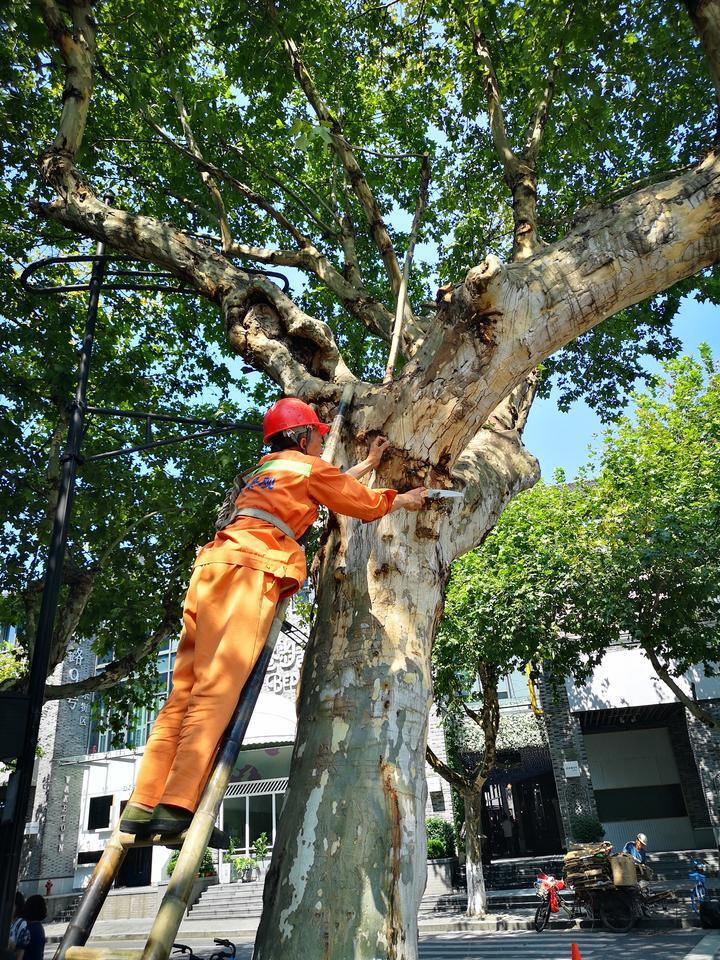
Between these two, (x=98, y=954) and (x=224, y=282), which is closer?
(x=98, y=954)

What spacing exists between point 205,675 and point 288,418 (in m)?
1.35

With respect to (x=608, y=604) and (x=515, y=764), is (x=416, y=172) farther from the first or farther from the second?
(x=515, y=764)

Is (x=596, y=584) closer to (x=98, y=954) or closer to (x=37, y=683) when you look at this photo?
(x=37, y=683)

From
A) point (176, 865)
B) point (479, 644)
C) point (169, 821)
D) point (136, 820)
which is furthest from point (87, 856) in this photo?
point (176, 865)

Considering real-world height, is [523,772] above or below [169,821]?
above

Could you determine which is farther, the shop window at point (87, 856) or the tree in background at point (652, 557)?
the shop window at point (87, 856)

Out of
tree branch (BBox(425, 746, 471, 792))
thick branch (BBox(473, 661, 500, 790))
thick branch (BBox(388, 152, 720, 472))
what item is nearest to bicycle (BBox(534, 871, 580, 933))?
thick branch (BBox(473, 661, 500, 790))

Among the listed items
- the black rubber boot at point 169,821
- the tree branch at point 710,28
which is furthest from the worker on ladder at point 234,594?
the tree branch at point 710,28

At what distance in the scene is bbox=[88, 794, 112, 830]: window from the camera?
86.6 feet

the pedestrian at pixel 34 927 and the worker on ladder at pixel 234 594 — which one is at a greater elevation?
the worker on ladder at pixel 234 594

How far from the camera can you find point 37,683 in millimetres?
4363

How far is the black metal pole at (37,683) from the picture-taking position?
3.95 m

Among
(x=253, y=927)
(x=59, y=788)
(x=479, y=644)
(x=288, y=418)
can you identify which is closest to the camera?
(x=288, y=418)

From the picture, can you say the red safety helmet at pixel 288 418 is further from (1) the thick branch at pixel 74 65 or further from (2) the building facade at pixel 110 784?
(2) the building facade at pixel 110 784
